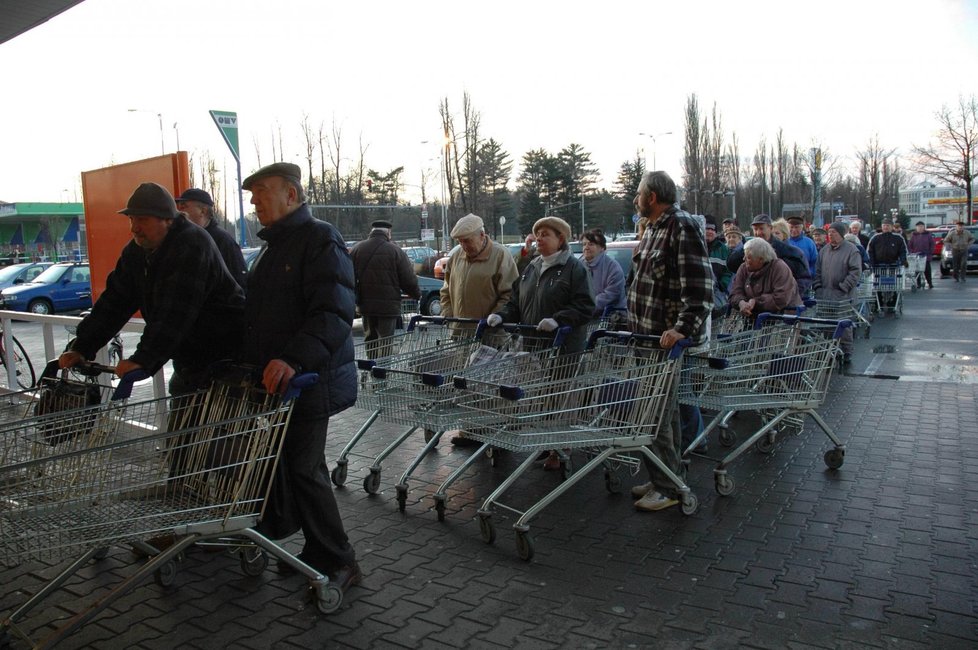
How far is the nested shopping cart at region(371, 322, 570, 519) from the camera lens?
16.2ft

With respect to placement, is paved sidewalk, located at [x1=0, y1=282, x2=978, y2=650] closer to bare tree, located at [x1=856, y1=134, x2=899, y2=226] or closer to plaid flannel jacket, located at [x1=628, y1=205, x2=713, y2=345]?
plaid flannel jacket, located at [x1=628, y1=205, x2=713, y2=345]

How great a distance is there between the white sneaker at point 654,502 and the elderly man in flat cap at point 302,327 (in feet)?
6.56

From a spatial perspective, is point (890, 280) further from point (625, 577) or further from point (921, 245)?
point (625, 577)

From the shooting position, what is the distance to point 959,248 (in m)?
25.2

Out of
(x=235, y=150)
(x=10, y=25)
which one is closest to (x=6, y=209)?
(x=235, y=150)

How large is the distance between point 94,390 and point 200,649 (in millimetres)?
1415

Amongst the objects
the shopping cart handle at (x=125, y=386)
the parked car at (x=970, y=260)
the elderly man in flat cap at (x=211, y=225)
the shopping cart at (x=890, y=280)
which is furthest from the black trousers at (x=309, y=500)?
the parked car at (x=970, y=260)

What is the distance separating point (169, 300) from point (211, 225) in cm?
223

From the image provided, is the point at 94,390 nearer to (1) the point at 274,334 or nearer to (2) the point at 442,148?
(1) the point at 274,334

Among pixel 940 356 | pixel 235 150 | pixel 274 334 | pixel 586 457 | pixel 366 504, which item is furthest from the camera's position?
pixel 235 150

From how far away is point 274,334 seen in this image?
3.91 metres

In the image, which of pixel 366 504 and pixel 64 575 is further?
pixel 366 504

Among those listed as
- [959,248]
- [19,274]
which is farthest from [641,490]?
[19,274]

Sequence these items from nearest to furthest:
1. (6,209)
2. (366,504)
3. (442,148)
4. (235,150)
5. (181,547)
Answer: (181,547)
(366,504)
(235,150)
(442,148)
(6,209)
